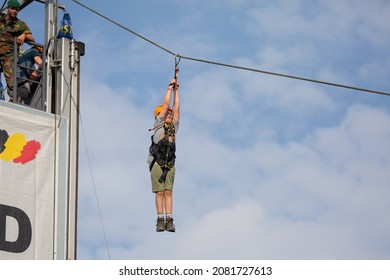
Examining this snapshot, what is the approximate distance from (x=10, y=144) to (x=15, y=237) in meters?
1.80

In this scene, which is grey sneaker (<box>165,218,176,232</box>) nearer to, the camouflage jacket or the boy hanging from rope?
the boy hanging from rope

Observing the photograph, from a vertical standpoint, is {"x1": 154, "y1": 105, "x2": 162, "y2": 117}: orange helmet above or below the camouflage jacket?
below

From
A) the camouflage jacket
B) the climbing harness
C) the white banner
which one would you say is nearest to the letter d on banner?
the white banner

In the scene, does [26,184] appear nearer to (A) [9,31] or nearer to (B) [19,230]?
(B) [19,230]

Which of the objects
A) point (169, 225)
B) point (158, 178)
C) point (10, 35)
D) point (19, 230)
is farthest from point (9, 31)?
point (169, 225)

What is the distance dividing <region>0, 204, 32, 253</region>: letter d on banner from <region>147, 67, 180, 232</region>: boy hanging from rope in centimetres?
250

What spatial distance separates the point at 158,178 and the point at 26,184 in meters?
2.55

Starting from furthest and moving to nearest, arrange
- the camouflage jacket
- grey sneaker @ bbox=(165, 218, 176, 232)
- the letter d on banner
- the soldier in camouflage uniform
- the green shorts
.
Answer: the camouflage jacket → the soldier in camouflage uniform → the green shorts → the letter d on banner → grey sneaker @ bbox=(165, 218, 176, 232)

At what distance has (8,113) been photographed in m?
22.1

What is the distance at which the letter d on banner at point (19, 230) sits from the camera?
21.5 metres

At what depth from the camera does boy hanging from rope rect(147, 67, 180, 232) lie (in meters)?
21.5
